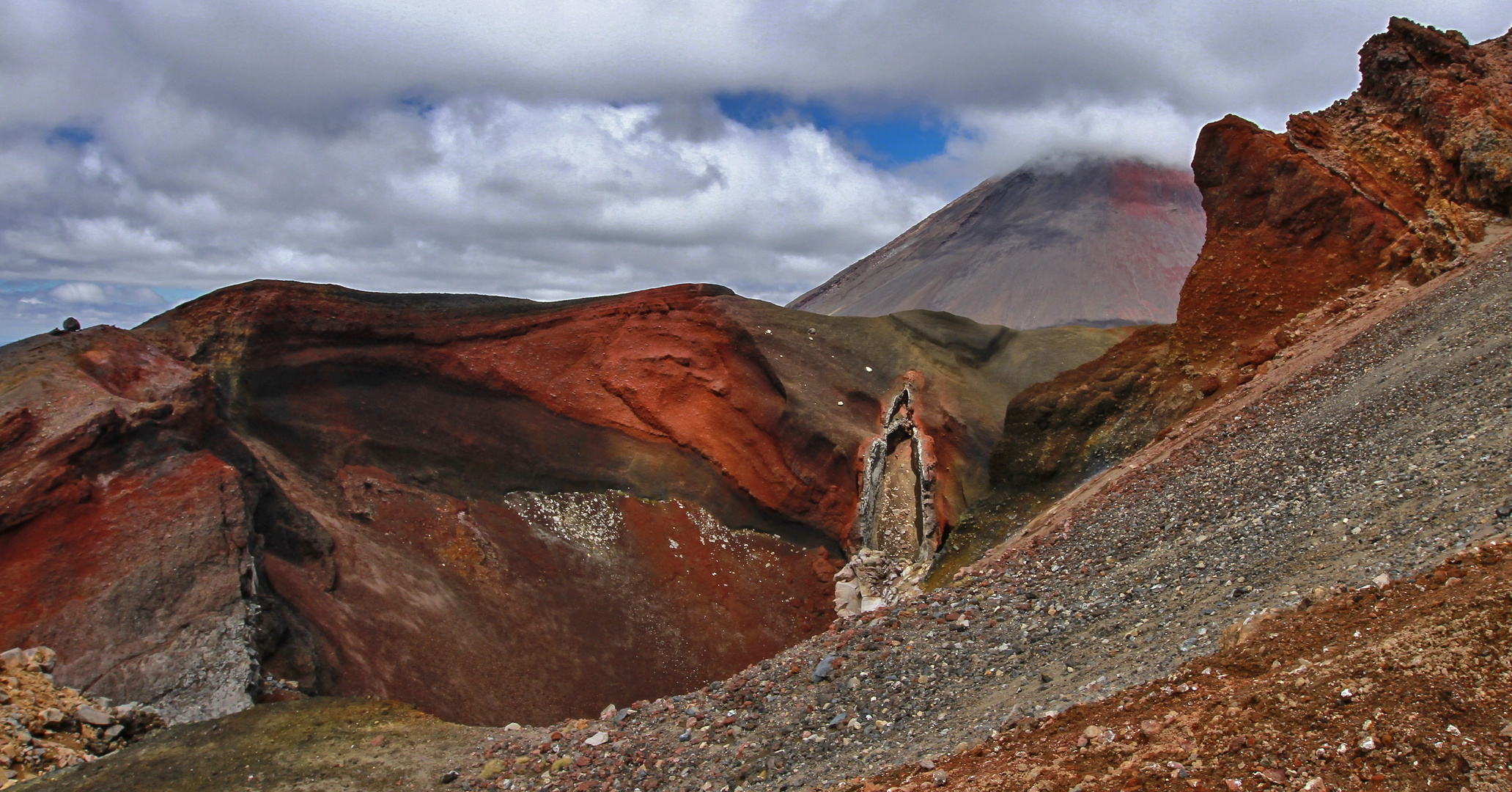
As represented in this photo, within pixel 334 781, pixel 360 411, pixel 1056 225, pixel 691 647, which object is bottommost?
pixel 691 647

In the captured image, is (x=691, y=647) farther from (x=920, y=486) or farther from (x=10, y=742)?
(x=10, y=742)

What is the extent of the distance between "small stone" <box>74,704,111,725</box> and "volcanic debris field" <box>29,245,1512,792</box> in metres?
0.63

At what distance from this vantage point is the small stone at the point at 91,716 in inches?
333

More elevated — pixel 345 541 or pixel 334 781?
pixel 345 541

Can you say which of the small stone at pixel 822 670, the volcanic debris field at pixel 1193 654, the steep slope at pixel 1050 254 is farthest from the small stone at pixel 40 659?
the steep slope at pixel 1050 254

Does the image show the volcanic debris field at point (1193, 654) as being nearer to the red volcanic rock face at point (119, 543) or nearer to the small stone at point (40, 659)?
the red volcanic rock face at point (119, 543)

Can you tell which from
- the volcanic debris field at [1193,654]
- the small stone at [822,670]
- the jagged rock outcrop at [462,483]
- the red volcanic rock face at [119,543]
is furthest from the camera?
the jagged rock outcrop at [462,483]

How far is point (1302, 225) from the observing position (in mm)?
15086

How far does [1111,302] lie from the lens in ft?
253

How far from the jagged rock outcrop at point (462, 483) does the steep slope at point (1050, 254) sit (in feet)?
190

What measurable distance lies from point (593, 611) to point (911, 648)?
295 inches

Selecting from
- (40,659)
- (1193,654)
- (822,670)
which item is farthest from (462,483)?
(1193,654)

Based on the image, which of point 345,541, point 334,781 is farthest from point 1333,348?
point 345,541

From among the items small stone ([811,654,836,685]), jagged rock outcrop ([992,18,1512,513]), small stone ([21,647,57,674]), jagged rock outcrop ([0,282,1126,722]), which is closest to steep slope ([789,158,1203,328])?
jagged rock outcrop ([992,18,1512,513])
